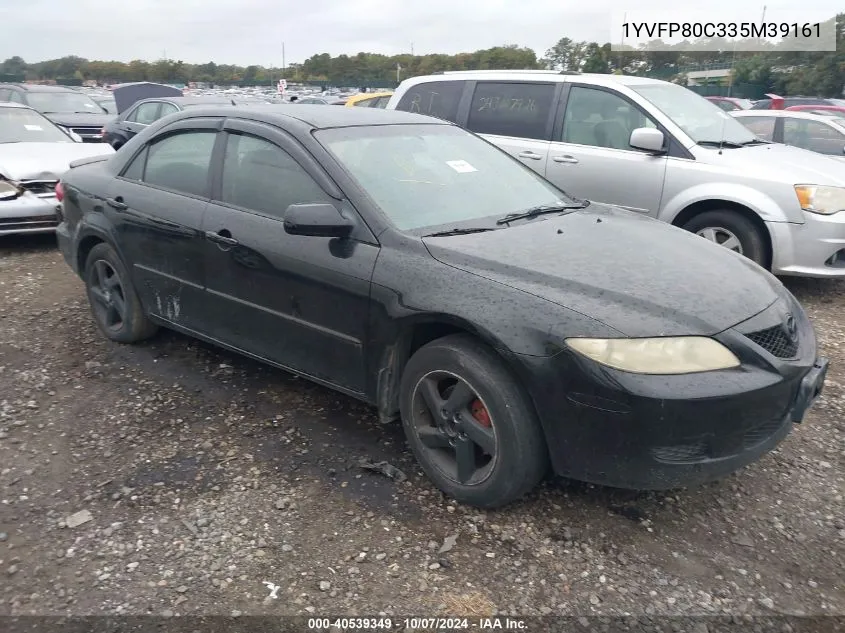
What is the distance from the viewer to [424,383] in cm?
305

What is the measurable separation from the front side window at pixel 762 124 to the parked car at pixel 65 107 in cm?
1069

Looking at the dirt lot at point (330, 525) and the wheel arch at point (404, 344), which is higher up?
the wheel arch at point (404, 344)

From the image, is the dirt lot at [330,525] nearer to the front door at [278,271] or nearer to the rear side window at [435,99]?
the front door at [278,271]

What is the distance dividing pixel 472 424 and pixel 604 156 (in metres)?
4.10

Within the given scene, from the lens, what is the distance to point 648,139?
5.93 meters

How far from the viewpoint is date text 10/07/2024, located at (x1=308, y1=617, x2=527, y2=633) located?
2402mm

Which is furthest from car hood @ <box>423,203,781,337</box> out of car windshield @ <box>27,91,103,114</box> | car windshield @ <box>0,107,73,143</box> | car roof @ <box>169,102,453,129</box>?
car windshield @ <box>27,91,103,114</box>

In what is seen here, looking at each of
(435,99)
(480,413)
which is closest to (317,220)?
(480,413)

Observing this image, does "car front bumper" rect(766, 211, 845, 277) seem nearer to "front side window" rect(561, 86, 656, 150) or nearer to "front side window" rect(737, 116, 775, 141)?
"front side window" rect(561, 86, 656, 150)

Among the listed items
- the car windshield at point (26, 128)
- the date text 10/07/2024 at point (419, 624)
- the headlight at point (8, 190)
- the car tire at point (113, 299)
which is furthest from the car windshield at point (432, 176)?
the car windshield at point (26, 128)

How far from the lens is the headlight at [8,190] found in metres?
6.94

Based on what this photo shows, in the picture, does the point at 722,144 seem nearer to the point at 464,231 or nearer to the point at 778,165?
the point at 778,165

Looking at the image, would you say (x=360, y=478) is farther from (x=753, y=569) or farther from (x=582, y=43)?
(x=582, y=43)

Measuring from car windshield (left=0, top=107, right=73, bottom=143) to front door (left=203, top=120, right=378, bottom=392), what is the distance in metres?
5.82
